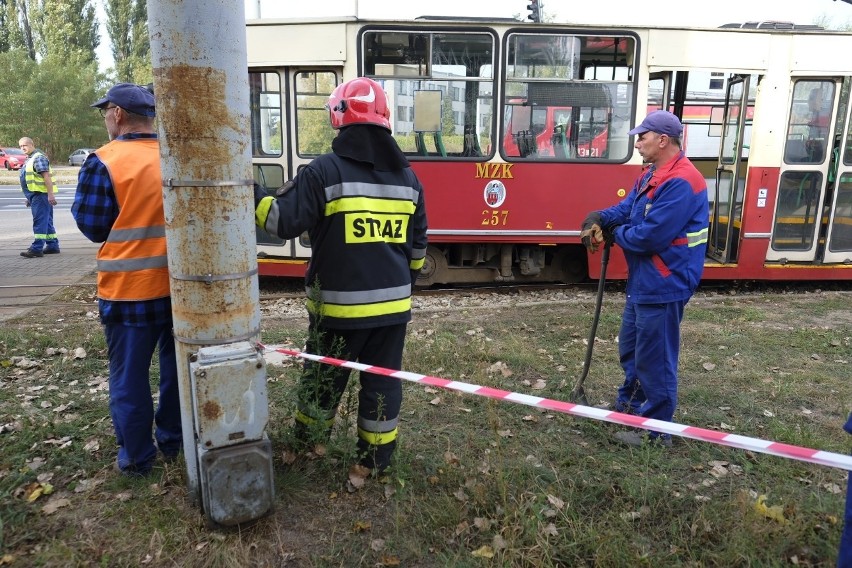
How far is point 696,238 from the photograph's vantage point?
145 inches

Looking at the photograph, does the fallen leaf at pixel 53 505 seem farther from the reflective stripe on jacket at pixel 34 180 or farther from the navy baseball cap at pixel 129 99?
the reflective stripe on jacket at pixel 34 180

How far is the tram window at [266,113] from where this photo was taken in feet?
24.7

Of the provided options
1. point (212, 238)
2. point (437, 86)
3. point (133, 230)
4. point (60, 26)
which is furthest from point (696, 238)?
point (60, 26)

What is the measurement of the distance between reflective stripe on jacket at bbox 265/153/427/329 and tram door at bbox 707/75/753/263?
6299 millimetres

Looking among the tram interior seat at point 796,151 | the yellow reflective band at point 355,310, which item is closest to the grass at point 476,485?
the yellow reflective band at point 355,310

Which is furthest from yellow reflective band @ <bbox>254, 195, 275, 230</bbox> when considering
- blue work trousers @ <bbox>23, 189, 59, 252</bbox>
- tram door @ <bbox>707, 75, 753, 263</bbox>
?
blue work trousers @ <bbox>23, 189, 59, 252</bbox>

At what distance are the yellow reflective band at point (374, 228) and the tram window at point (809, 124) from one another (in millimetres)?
6701

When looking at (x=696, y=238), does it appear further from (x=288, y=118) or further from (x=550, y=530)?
(x=288, y=118)

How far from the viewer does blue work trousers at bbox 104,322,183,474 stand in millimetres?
3084

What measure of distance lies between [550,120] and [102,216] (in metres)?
5.67

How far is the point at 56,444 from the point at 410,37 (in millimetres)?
5566

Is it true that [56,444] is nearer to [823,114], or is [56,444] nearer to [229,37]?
[229,37]

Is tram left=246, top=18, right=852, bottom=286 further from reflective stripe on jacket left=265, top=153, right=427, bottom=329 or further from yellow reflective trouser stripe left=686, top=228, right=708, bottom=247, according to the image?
reflective stripe on jacket left=265, top=153, right=427, bottom=329

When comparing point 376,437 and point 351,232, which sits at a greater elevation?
point 351,232
